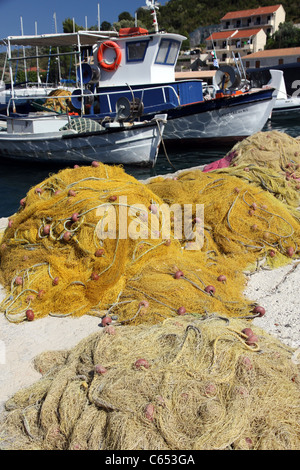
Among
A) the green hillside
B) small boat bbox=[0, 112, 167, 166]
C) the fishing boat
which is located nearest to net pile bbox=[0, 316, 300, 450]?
small boat bbox=[0, 112, 167, 166]

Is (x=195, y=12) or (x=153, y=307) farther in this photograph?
(x=195, y=12)

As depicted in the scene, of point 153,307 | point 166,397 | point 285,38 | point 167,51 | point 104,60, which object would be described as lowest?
point 153,307

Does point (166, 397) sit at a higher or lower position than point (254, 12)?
lower

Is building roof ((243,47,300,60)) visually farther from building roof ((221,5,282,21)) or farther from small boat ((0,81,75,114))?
small boat ((0,81,75,114))

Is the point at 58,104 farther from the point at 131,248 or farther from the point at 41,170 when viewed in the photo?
the point at 131,248

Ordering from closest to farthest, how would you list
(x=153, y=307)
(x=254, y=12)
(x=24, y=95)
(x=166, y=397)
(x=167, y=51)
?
(x=166, y=397) < (x=153, y=307) < (x=167, y=51) < (x=24, y=95) < (x=254, y=12)

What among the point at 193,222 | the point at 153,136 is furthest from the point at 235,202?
the point at 153,136

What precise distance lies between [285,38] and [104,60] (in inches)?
1800

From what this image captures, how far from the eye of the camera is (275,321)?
→ 3.77 m

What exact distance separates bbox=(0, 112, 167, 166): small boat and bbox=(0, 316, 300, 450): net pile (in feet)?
30.5

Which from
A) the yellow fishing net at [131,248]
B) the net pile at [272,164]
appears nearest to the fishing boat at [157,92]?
the net pile at [272,164]

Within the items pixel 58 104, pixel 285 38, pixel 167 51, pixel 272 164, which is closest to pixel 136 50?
pixel 167 51

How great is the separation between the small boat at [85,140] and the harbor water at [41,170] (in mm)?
409

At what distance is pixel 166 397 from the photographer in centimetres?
236
